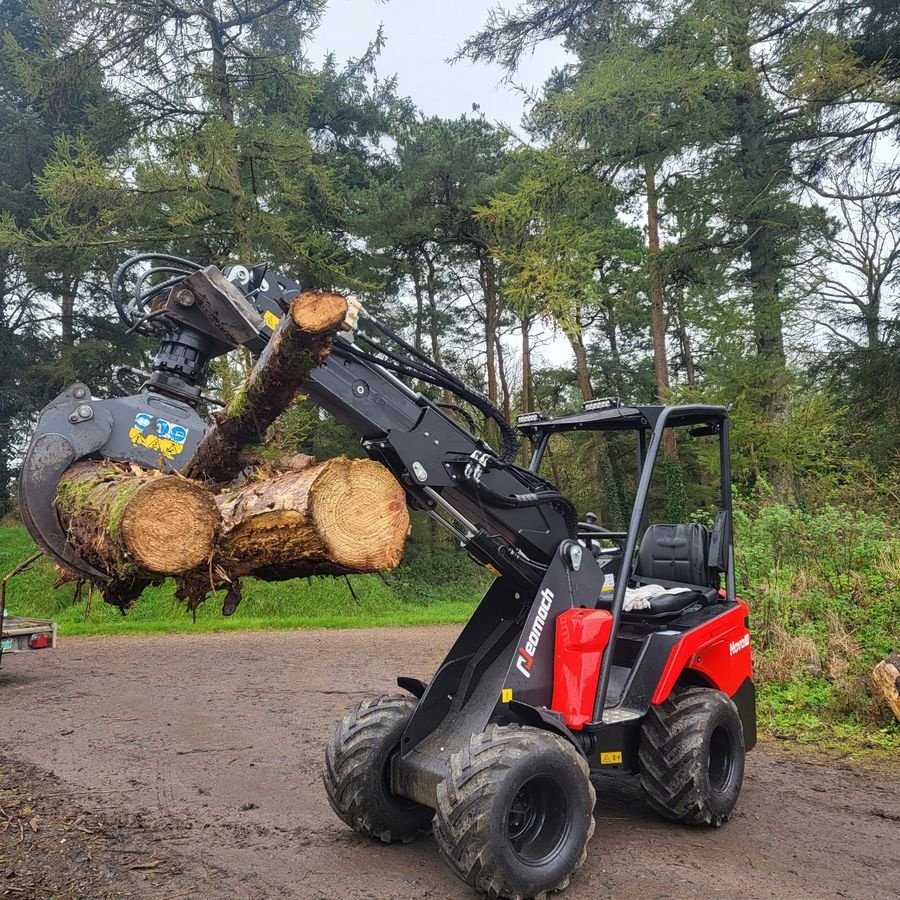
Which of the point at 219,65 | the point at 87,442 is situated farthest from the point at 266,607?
the point at 87,442

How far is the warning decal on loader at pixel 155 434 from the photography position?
4.52 meters

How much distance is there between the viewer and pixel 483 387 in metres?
26.2

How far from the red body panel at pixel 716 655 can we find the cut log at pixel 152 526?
2440mm

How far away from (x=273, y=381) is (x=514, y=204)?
17.7m

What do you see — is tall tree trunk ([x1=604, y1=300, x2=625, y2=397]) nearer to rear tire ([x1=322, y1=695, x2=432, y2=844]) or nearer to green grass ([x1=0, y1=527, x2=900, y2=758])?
green grass ([x1=0, y1=527, x2=900, y2=758])

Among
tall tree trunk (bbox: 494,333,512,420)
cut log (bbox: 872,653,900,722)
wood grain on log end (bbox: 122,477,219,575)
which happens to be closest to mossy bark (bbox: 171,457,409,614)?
wood grain on log end (bbox: 122,477,219,575)

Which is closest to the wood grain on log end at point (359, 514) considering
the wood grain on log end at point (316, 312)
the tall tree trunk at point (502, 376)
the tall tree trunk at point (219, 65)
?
the wood grain on log end at point (316, 312)

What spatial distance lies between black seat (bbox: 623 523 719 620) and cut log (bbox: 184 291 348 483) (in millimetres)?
2652

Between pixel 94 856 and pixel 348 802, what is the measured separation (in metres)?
1.29

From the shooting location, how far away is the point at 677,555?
5258mm

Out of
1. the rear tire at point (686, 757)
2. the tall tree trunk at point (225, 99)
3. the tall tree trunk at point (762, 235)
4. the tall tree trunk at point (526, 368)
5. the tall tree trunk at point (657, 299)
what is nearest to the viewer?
the rear tire at point (686, 757)

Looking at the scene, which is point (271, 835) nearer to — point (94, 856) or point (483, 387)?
point (94, 856)

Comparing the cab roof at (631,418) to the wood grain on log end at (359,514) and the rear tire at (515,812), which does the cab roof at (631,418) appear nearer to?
the wood grain on log end at (359,514)

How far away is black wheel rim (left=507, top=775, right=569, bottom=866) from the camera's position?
373 cm
